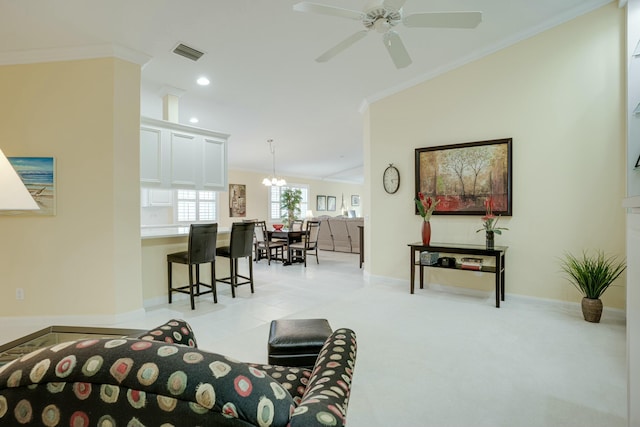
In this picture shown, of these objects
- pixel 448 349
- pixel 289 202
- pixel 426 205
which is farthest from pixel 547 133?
pixel 289 202

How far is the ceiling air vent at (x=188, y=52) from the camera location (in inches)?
136

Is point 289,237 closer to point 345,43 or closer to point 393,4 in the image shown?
point 345,43

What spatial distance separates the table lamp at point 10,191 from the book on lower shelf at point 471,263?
12.7ft

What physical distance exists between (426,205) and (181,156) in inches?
133

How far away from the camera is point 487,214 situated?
386 cm

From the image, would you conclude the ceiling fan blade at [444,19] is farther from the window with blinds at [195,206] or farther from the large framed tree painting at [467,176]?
the window with blinds at [195,206]

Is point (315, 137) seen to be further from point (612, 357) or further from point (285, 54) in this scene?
point (612, 357)

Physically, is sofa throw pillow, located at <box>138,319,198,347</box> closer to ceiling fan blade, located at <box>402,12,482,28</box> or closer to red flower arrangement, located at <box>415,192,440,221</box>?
ceiling fan blade, located at <box>402,12,482,28</box>

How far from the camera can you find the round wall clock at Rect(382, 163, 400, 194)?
Result: 4.74 meters

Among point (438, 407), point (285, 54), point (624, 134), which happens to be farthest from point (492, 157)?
point (438, 407)

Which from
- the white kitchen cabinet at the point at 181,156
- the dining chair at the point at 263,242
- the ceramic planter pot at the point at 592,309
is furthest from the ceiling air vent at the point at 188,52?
the ceramic planter pot at the point at 592,309

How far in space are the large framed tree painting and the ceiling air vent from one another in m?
3.03

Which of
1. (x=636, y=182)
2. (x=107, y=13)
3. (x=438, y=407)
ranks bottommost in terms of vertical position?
(x=438, y=407)

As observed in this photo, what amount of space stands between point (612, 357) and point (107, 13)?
491cm
